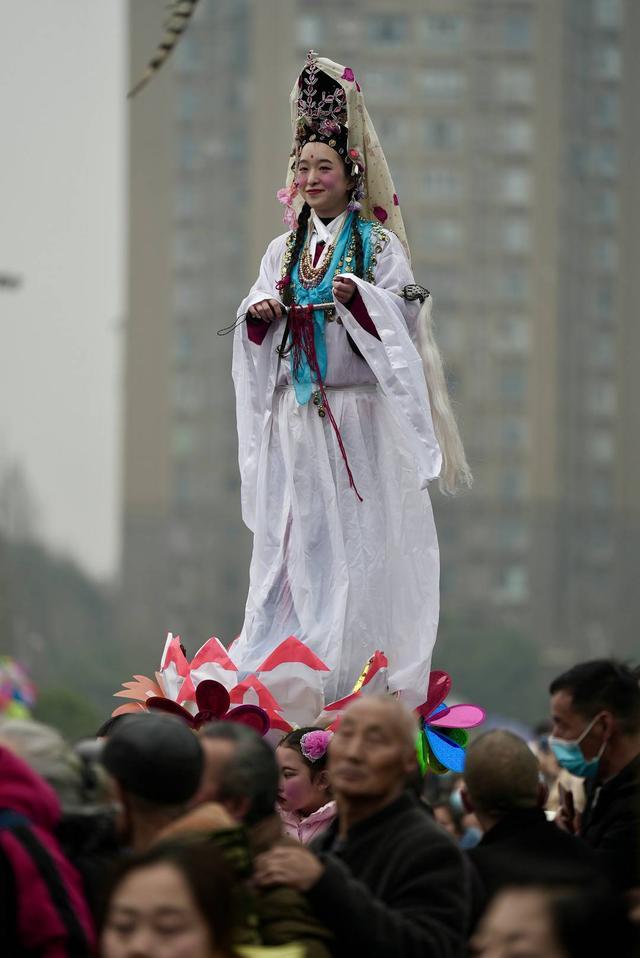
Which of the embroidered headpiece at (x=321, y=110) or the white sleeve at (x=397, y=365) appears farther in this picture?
the embroidered headpiece at (x=321, y=110)

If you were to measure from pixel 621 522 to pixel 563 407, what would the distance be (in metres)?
7.23

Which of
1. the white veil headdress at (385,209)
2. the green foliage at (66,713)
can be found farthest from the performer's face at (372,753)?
the green foliage at (66,713)

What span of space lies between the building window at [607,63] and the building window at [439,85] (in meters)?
7.77

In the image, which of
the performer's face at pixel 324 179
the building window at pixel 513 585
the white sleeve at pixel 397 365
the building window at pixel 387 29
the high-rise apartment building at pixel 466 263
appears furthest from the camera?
the building window at pixel 387 29

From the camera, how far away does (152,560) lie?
13238cm

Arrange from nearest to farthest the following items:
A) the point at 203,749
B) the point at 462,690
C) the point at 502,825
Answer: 1. the point at 203,749
2. the point at 502,825
3. the point at 462,690

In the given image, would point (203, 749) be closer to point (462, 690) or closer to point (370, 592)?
point (370, 592)

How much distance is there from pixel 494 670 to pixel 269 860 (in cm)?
11185

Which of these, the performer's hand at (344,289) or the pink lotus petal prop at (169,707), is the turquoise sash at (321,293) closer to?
the performer's hand at (344,289)

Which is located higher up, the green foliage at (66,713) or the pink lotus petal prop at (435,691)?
the pink lotus petal prop at (435,691)

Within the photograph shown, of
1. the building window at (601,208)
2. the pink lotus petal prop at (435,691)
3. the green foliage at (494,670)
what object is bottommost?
the green foliage at (494,670)

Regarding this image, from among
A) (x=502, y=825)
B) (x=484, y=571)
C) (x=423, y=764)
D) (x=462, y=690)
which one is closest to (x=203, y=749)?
(x=502, y=825)

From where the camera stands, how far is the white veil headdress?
10.8 meters

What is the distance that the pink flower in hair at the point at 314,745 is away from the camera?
927 centimetres
